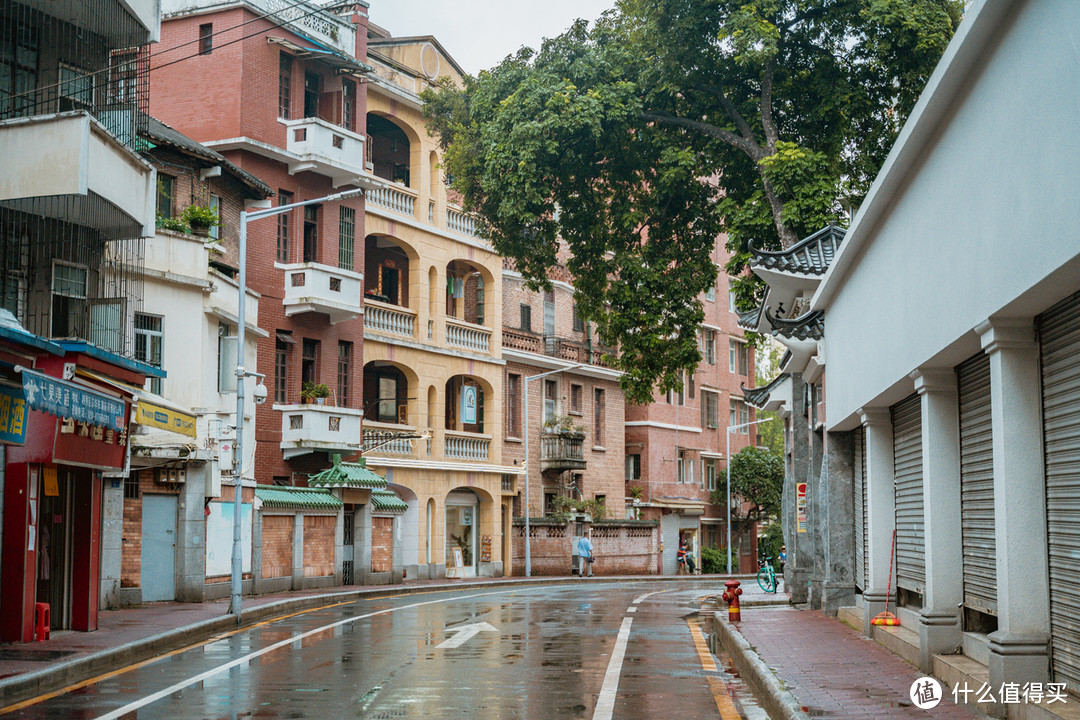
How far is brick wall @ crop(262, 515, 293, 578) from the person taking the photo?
33.1m

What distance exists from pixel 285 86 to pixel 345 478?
12.6 meters

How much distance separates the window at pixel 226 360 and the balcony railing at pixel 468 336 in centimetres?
1588

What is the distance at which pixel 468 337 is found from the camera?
48594mm

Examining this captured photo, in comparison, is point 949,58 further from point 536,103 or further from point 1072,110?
point 536,103

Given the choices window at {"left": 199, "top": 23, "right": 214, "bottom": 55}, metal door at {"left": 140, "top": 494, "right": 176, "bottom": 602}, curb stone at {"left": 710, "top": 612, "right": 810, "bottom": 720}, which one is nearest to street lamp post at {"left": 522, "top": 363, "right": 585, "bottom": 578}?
window at {"left": 199, "top": 23, "right": 214, "bottom": 55}

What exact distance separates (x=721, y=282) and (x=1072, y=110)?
66718 mm

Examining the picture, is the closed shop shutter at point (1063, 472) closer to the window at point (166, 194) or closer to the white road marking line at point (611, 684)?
the white road marking line at point (611, 684)

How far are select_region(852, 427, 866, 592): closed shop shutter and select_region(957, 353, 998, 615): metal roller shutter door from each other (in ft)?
24.8

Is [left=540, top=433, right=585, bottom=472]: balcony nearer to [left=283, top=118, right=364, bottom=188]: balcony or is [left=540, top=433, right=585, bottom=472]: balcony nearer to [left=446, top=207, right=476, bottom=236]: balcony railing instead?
[left=446, top=207, right=476, bottom=236]: balcony railing

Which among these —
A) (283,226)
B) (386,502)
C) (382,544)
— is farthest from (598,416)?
(283,226)

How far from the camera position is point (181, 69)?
38000 mm

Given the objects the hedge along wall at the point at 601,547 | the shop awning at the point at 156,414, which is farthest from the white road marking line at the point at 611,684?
the hedge along wall at the point at 601,547

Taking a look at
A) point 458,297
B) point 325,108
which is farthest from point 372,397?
point 325,108

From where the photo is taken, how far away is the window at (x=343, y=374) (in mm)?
40469
